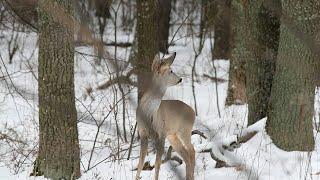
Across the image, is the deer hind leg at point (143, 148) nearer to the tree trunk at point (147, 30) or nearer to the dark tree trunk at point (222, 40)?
the tree trunk at point (147, 30)

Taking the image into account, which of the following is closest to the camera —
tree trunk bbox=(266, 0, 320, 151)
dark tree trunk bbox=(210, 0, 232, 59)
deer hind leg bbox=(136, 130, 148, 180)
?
tree trunk bbox=(266, 0, 320, 151)

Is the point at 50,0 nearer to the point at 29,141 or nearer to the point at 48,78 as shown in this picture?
the point at 48,78

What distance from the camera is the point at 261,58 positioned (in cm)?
770

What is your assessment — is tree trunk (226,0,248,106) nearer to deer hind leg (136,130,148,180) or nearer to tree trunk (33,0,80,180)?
deer hind leg (136,130,148,180)

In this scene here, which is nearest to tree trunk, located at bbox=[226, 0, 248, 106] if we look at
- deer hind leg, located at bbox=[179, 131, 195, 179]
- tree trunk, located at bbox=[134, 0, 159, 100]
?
tree trunk, located at bbox=[134, 0, 159, 100]

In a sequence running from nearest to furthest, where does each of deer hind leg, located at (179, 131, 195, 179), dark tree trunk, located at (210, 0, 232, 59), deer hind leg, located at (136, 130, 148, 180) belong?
1. deer hind leg, located at (136, 130, 148, 180)
2. deer hind leg, located at (179, 131, 195, 179)
3. dark tree trunk, located at (210, 0, 232, 59)

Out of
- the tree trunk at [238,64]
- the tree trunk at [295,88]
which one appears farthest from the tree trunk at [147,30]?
the tree trunk at [295,88]

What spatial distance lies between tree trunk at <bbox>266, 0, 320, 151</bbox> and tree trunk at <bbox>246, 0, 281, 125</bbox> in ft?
2.63

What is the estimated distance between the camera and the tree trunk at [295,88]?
6230 millimetres

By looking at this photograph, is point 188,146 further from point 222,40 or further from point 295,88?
point 222,40

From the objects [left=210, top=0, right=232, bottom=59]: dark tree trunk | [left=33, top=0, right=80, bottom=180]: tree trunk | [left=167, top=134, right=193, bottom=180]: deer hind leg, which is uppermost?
[left=33, top=0, right=80, bottom=180]: tree trunk

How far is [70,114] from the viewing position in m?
6.02

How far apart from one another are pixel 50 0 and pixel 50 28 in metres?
0.86

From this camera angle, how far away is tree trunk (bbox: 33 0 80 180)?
18.8 ft
